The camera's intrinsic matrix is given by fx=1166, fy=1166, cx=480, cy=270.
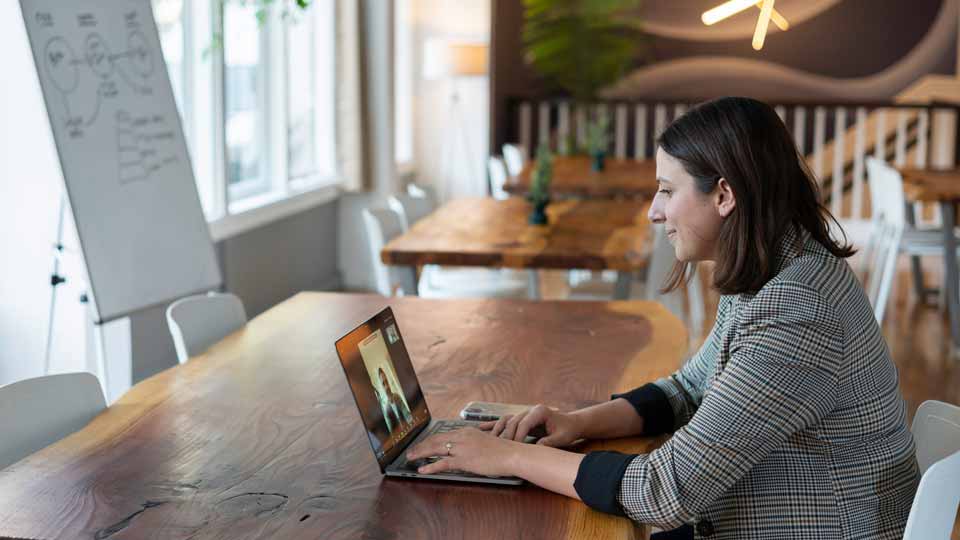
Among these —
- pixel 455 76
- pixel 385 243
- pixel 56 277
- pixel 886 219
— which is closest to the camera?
pixel 56 277

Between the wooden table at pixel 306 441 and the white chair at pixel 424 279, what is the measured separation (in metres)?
1.32

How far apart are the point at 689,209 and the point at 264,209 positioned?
4.48m

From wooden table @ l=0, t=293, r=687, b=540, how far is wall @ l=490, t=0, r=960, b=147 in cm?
694

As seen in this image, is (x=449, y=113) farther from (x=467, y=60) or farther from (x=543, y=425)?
(x=543, y=425)

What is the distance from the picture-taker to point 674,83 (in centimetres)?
980

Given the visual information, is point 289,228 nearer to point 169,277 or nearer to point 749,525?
point 169,277

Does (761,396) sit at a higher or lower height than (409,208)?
higher

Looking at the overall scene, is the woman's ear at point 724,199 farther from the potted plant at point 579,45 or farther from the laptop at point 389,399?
the potted plant at point 579,45

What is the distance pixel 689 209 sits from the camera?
1.81 metres

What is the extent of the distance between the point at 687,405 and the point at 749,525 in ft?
1.36

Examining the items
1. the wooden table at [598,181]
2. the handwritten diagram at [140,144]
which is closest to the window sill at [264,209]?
the handwritten diagram at [140,144]

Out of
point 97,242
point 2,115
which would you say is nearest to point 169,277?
point 97,242

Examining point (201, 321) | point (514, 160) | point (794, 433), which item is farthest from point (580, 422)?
point (514, 160)

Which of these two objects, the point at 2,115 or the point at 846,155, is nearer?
the point at 2,115
